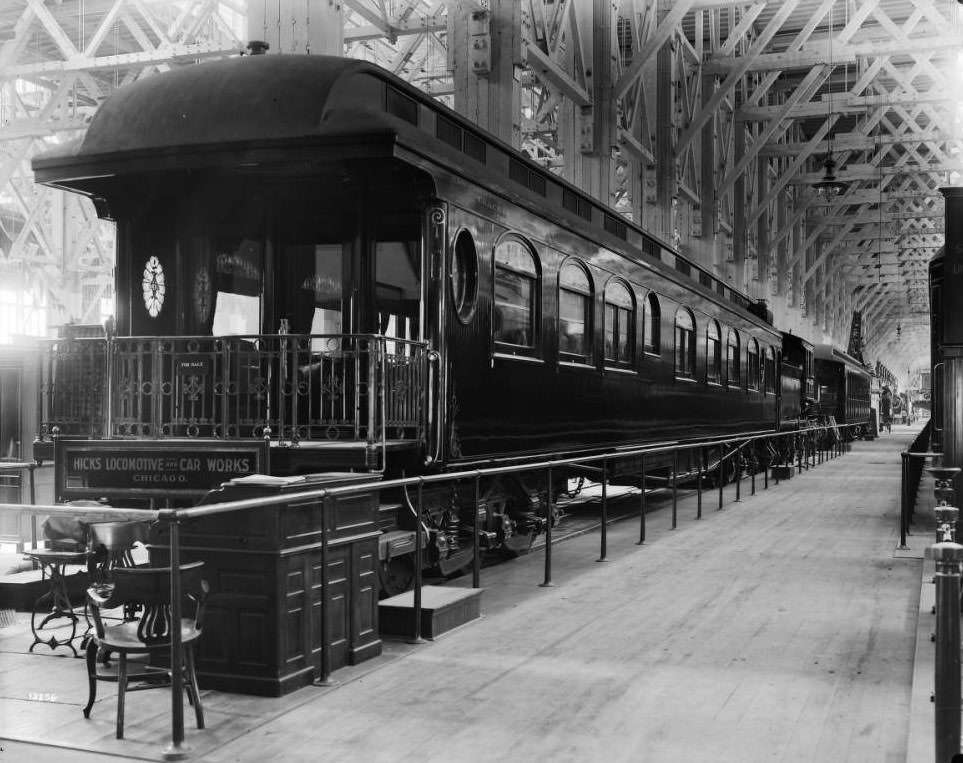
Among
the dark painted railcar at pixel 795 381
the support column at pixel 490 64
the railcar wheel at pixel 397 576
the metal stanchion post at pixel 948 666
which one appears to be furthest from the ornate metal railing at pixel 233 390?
the dark painted railcar at pixel 795 381

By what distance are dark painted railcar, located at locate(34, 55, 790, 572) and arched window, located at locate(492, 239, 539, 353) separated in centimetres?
3

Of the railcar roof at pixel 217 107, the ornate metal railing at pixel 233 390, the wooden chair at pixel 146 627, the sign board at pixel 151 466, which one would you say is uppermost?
the railcar roof at pixel 217 107

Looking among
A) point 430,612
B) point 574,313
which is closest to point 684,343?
point 574,313

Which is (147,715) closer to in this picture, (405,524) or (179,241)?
(405,524)

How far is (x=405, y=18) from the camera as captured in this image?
816 inches

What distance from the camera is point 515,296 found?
30.4 feet

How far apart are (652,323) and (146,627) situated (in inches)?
383

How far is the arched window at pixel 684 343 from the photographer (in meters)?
15.0

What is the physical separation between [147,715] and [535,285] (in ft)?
18.3

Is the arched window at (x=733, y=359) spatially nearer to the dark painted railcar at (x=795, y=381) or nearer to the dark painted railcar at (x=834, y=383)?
the dark painted railcar at (x=795, y=381)

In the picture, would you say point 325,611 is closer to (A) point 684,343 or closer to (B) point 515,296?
(B) point 515,296

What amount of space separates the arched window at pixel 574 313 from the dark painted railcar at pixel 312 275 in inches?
24.5

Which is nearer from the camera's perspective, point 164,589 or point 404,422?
point 164,589

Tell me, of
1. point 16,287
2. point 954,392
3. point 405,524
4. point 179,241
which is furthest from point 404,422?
point 16,287
